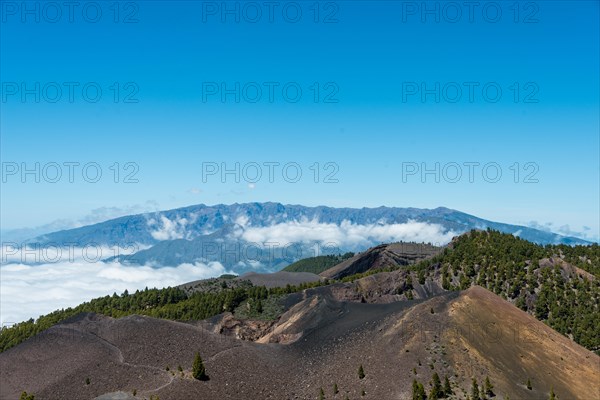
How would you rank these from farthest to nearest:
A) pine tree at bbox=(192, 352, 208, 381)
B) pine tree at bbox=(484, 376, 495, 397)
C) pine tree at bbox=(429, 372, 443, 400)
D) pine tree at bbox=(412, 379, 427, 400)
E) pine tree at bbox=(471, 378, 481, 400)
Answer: pine tree at bbox=(192, 352, 208, 381) < pine tree at bbox=(484, 376, 495, 397) < pine tree at bbox=(412, 379, 427, 400) < pine tree at bbox=(471, 378, 481, 400) < pine tree at bbox=(429, 372, 443, 400)

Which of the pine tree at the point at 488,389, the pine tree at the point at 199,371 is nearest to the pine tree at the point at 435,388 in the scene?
the pine tree at the point at 488,389

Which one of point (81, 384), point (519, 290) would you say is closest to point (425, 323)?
point (81, 384)

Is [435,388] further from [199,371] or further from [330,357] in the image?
[199,371]

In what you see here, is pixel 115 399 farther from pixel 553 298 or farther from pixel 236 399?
pixel 553 298

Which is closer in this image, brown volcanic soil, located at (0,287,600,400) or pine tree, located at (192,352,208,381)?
brown volcanic soil, located at (0,287,600,400)

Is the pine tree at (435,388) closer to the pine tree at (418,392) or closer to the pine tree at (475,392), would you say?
the pine tree at (418,392)

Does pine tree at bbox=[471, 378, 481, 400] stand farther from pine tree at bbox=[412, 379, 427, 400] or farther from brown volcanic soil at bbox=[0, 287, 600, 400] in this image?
pine tree at bbox=[412, 379, 427, 400]

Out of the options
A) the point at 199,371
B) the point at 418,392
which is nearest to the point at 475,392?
Answer: the point at 418,392

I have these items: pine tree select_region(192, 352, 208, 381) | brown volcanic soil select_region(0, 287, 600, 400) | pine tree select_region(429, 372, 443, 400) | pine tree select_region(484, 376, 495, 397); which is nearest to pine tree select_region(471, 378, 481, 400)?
brown volcanic soil select_region(0, 287, 600, 400)
